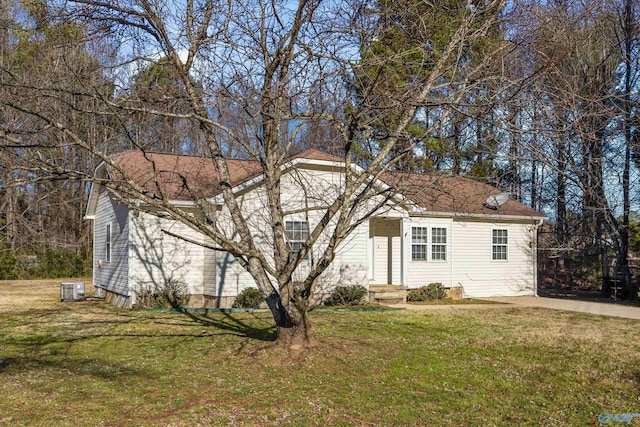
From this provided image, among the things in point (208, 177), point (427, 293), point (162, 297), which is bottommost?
point (427, 293)

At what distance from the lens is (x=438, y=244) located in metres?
18.9

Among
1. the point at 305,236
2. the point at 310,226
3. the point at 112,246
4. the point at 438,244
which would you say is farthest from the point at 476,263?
the point at 112,246

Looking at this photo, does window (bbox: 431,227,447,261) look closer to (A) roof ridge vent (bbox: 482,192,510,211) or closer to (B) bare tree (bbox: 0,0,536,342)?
(A) roof ridge vent (bbox: 482,192,510,211)

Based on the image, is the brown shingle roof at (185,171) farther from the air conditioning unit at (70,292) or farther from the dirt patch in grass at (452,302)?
the dirt patch in grass at (452,302)

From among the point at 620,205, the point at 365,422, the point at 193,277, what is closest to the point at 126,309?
the point at 193,277

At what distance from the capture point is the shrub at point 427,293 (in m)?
18.0

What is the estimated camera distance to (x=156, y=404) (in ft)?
21.6

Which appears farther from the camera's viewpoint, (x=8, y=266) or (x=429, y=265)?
(x=8, y=266)

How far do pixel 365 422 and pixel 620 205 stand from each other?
1828 centimetres

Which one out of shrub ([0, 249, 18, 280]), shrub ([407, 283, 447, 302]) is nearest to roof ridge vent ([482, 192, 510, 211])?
shrub ([407, 283, 447, 302])

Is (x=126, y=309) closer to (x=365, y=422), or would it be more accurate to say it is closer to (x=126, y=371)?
(x=126, y=371)

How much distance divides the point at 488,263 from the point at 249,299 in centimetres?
899

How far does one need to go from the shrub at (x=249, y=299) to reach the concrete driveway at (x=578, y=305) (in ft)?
26.4

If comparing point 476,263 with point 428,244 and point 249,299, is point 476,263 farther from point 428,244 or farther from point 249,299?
point 249,299
